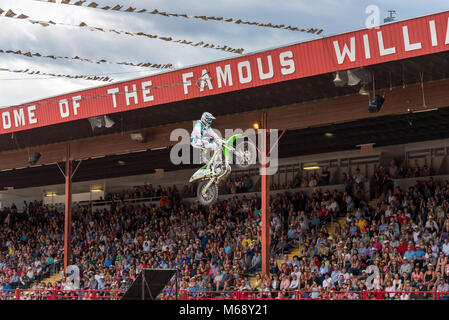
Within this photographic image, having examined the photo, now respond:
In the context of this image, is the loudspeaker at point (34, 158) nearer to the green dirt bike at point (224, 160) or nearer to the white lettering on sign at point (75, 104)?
the white lettering on sign at point (75, 104)

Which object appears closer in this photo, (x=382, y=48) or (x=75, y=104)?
(x=382, y=48)

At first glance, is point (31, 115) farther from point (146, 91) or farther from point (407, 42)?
point (407, 42)

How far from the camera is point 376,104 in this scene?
1962 cm

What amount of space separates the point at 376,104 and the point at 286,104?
13.0 feet

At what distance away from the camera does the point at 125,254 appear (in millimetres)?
30266

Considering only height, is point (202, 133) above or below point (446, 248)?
above

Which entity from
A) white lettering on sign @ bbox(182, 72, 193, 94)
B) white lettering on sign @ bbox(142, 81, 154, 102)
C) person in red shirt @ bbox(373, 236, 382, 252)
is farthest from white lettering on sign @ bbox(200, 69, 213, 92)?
person in red shirt @ bbox(373, 236, 382, 252)

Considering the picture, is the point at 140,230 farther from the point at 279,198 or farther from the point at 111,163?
the point at 279,198

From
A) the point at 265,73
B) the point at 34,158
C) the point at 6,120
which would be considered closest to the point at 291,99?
the point at 265,73

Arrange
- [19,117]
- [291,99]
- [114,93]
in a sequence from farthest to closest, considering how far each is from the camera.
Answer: [19,117] < [114,93] < [291,99]

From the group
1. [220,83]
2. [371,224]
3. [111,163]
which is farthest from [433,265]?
[111,163]

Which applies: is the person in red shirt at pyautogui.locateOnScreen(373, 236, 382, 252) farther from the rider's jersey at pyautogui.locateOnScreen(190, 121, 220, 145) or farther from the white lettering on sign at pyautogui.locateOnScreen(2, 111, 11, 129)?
the white lettering on sign at pyautogui.locateOnScreen(2, 111, 11, 129)

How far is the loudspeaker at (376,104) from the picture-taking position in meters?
19.5
